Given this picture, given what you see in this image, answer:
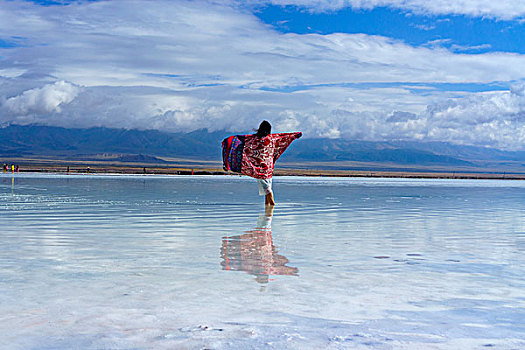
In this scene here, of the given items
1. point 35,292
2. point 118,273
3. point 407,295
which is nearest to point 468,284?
point 407,295

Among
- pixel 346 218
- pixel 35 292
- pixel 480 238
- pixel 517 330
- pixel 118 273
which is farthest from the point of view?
pixel 346 218

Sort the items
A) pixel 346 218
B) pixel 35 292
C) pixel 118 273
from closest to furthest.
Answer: pixel 35 292 → pixel 118 273 → pixel 346 218

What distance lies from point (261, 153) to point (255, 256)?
10191 millimetres

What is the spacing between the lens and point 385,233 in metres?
10.7

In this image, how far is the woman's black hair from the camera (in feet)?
57.8

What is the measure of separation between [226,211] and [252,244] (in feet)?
22.1

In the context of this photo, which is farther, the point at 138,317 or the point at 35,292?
the point at 35,292

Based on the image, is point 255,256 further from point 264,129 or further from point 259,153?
point 264,129

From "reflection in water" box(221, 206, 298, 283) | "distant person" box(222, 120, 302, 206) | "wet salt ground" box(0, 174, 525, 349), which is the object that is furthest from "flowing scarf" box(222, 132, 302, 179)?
"reflection in water" box(221, 206, 298, 283)

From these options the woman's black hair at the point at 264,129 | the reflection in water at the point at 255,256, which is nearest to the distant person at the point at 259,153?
the woman's black hair at the point at 264,129

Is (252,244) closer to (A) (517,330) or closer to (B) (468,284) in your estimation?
(B) (468,284)

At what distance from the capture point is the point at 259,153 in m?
17.6

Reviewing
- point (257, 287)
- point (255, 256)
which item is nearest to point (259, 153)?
point (255, 256)

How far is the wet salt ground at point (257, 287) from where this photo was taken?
4066 millimetres
